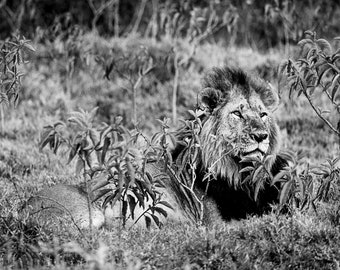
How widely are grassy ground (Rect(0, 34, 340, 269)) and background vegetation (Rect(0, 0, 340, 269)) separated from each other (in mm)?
13

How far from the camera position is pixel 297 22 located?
33.7 ft

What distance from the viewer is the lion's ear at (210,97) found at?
19.9 feet

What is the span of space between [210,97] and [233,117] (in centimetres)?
29

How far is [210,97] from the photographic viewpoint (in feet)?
20.1

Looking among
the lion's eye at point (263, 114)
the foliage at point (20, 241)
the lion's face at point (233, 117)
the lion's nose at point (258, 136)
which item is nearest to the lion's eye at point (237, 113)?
the lion's face at point (233, 117)

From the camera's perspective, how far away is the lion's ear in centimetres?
607

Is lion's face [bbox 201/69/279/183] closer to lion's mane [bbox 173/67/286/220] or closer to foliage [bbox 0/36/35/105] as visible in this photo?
lion's mane [bbox 173/67/286/220]

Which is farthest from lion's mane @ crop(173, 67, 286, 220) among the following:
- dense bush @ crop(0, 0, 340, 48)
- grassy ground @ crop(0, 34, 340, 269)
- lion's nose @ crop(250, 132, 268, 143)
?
dense bush @ crop(0, 0, 340, 48)

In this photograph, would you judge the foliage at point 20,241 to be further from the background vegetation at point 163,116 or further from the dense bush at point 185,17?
the dense bush at point 185,17

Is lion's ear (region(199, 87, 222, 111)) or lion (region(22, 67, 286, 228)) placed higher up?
lion's ear (region(199, 87, 222, 111))

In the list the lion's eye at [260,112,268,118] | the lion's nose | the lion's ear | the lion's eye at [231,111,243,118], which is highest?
the lion's ear

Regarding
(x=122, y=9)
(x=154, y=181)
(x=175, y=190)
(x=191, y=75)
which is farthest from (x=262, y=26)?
(x=154, y=181)

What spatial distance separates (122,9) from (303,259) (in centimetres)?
1293

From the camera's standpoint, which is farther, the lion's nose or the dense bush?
the dense bush
